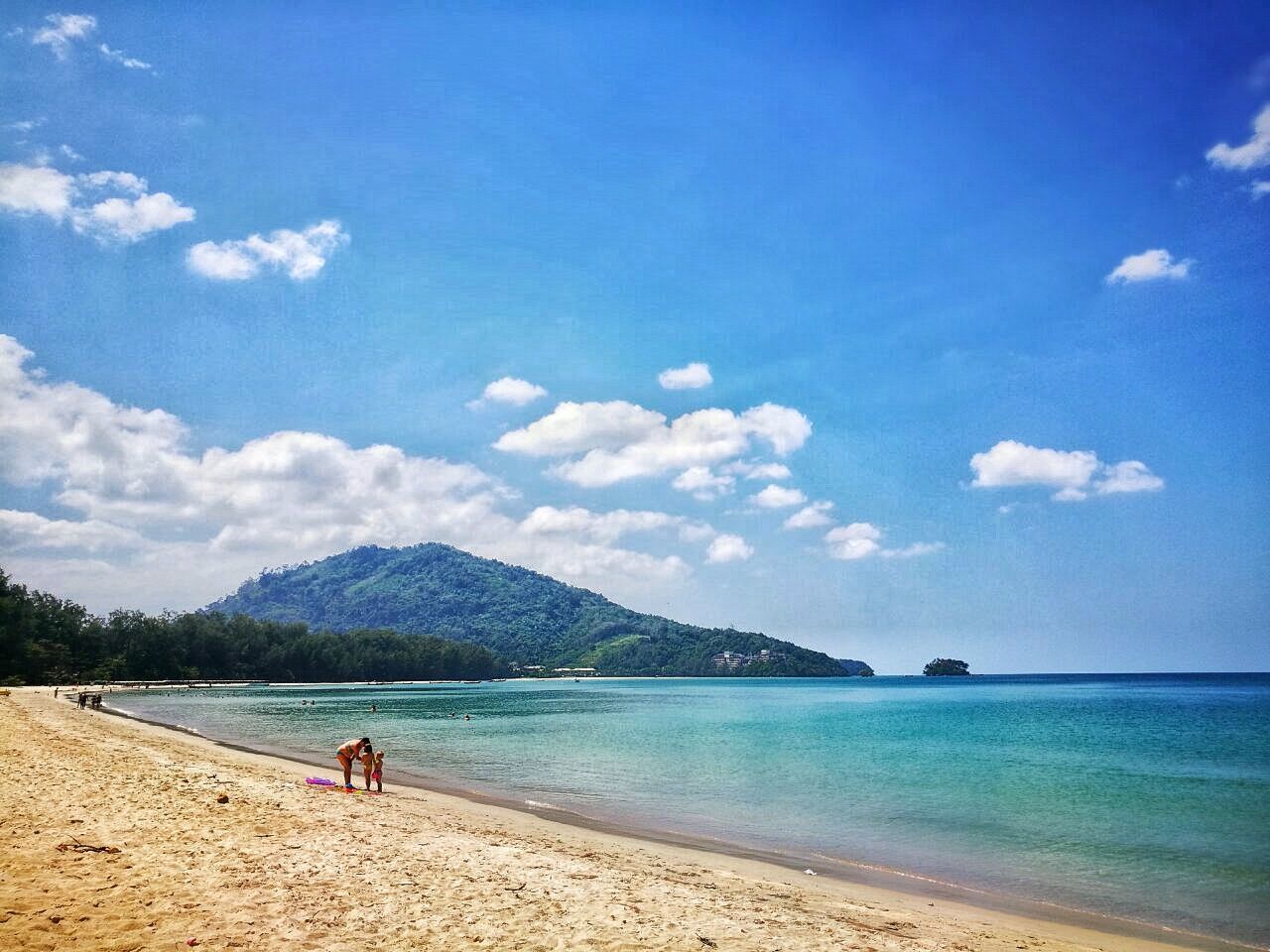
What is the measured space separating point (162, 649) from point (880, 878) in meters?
162

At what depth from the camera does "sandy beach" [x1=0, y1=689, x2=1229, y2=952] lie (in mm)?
9031

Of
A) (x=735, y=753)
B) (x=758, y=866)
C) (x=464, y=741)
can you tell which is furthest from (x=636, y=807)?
(x=464, y=741)

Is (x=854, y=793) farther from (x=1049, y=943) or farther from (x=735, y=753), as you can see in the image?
(x=1049, y=943)

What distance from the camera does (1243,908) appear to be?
48.0ft

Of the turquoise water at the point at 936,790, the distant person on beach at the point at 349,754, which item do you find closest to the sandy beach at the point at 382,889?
the turquoise water at the point at 936,790

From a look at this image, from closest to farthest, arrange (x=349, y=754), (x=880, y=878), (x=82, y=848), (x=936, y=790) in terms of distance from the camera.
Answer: (x=82, y=848), (x=880, y=878), (x=349, y=754), (x=936, y=790)

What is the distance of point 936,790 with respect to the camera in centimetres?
2839

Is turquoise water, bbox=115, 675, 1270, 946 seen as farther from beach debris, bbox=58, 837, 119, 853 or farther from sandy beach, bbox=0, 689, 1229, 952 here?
beach debris, bbox=58, 837, 119, 853

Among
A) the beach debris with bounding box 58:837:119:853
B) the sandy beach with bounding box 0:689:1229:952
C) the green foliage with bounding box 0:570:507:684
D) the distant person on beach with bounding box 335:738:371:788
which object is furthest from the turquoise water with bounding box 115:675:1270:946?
the green foliage with bounding box 0:570:507:684

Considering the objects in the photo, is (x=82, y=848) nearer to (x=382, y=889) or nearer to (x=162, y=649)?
(x=382, y=889)

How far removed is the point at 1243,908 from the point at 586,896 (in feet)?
43.4

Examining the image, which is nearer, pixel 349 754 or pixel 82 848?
pixel 82 848

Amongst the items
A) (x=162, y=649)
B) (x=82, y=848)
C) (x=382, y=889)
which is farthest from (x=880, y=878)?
(x=162, y=649)

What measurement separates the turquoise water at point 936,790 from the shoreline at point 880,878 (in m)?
0.54
